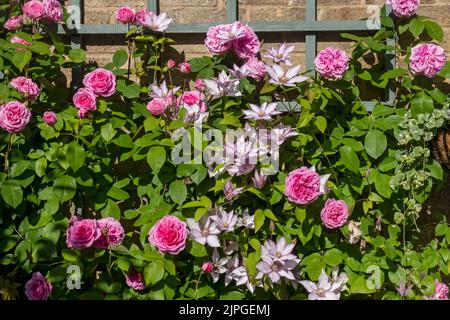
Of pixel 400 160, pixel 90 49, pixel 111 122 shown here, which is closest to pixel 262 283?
pixel 400 160

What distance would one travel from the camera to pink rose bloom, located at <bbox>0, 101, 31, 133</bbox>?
85.2 inches

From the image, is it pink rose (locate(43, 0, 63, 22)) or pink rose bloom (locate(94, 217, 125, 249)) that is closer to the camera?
pink rose bloom (locate(94, 217, 125, 249))

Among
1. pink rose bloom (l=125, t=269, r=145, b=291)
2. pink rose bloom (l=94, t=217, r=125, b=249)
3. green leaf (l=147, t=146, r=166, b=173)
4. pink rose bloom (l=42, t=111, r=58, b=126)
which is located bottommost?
pink rose bloom (l=125, t=269, r=145, b=291)

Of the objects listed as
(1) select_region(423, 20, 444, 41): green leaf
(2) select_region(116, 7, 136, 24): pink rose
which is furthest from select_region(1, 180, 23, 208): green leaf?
(1) select_region(423, 20, 444, 41): green leaf

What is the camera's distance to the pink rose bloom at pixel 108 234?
7.21 feet

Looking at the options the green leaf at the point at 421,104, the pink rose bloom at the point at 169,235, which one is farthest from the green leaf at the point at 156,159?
the green leaf at the point at 421,104

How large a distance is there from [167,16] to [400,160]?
112cm

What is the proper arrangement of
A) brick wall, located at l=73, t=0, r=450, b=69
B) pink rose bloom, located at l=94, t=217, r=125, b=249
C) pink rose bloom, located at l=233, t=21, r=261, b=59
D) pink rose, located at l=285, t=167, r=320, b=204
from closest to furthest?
pink rose, located at l=285, t=167, r=320, b=204 < pink rose bloom, located at l=94, t=217, r=125, b=249 < pink rose bloom, located at l=233, t=21, r=261, b=59 < brick wall, located at l=73, t=0, r=450, b=69

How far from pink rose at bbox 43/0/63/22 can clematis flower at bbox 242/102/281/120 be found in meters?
0.87

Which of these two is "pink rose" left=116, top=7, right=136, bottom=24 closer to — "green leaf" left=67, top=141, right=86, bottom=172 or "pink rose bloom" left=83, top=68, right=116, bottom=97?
"pink rose bloom" left=83, top=68, right=116, bottom=97

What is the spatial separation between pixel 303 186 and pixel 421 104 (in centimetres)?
59

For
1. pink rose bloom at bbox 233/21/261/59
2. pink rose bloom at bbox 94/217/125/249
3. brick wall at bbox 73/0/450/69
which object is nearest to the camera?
pink rose bloom at bbox 94/217/125/249

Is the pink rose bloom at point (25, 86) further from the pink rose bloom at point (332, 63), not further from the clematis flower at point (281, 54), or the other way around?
the pink rose bloom at point (332, 63)

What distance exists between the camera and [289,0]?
2.44 metres
